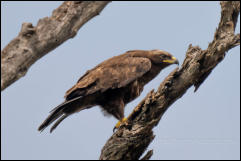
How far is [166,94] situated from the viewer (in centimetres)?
617

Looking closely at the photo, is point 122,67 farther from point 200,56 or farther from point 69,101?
point 200,56

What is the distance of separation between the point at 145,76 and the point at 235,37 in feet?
8.04

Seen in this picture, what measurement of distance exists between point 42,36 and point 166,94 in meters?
2.04

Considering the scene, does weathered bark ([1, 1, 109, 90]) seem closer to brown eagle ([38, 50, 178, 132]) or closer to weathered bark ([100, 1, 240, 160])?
weathered bark ([100, 1, 240, 160])

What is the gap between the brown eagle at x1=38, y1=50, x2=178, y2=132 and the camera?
7.36 meters

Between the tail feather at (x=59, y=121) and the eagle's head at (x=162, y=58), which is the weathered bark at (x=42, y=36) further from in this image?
the eagle's head at (x=162, y=58)

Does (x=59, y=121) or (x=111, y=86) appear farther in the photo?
(x=111, y=86)

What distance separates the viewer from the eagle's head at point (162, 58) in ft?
27.5

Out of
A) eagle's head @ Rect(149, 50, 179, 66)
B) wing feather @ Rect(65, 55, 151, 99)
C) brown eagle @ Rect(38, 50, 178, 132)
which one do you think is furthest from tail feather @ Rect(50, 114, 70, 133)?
eagle's head @ Rect(149, 50, 179, 66)

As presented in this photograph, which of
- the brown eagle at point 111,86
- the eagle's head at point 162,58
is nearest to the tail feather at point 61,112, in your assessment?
the brown eagle at point 111,86

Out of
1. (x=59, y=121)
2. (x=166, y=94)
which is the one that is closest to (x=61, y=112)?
(x=59, y=121)

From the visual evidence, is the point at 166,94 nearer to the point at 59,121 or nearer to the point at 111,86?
the point at 111,86

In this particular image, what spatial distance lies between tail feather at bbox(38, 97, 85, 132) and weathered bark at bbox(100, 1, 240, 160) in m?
1.06

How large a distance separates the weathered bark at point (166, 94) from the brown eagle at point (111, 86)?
1289 millimetres
